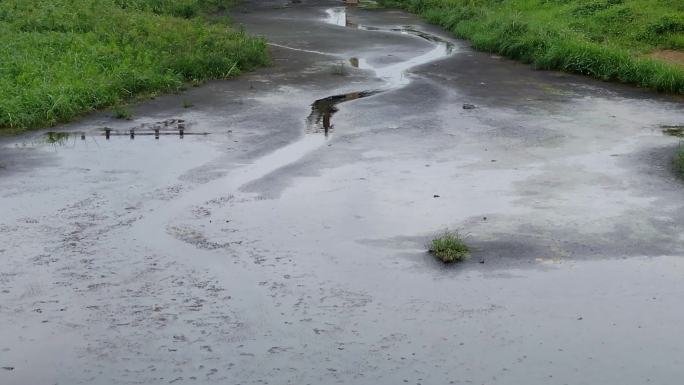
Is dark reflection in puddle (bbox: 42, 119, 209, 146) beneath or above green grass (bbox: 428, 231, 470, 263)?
above

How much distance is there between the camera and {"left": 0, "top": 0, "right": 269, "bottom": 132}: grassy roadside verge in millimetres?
11875

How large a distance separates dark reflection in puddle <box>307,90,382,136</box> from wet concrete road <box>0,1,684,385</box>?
7cm

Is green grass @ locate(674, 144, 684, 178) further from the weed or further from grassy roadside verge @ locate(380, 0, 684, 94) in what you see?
grassy roadside verge @ locate(380, 0, 684, 94)

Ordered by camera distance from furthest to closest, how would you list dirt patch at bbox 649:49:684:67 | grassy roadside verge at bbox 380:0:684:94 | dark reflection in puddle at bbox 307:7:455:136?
dirt patch at bbox 649:49:684:67 < grassy roadside verge at bbox 380:0:684:94 < dark reflection in puddle at bbox 307:7:455:136

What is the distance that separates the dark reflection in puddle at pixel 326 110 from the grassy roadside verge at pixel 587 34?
446 centimetres

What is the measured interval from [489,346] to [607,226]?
2.75 metres

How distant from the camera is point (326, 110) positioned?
1284cm

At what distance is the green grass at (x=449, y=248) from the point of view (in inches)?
277

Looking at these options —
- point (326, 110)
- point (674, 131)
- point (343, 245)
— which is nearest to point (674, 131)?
point (674, 131)

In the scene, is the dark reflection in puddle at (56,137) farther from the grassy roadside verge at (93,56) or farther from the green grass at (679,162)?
the green grass at (679,162)

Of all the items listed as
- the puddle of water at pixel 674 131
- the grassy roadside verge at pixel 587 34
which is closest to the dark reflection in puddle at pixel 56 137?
the puddle of water at pixel 674 131

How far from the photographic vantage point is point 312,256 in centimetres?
710

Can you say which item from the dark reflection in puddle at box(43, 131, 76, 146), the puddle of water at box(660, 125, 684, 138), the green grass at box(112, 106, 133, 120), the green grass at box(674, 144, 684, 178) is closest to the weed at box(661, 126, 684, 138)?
the puddle of water at box(660, 125, 684, 138)

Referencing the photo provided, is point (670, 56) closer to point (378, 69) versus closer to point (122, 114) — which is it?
point (378, 69)
